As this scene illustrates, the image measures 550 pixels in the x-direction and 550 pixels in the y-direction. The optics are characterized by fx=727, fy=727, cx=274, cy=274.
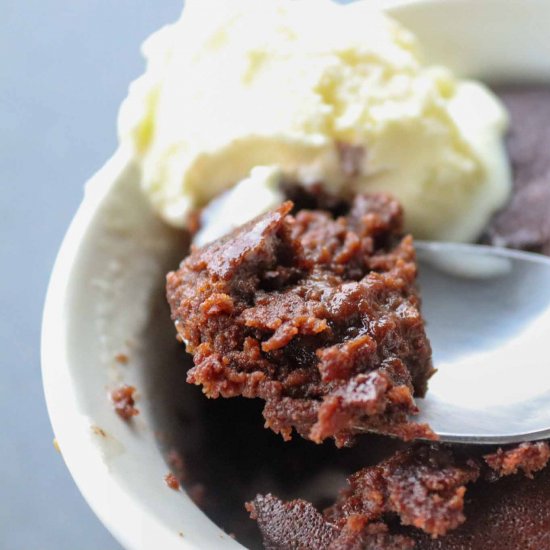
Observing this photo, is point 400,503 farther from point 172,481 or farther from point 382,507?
point 172,481

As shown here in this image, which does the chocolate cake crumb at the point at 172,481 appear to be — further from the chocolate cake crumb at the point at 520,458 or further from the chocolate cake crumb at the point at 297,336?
the chocolate cake crumb at the point at 520,458

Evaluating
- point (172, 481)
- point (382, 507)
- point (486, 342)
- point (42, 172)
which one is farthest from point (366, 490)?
point (42, 172)

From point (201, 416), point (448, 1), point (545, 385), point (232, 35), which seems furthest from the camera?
point (448, 1)

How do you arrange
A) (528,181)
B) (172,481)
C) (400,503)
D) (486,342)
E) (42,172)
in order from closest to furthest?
1. (400,503)
2. (172,481)
3. (486,342)
4. (528,181)
5. (42,172)

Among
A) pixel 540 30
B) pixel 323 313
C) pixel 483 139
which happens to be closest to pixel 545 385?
pixel 323 313

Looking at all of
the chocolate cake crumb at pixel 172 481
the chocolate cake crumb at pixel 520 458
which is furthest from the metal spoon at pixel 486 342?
the chocolate cake crumb at pixel 172 481

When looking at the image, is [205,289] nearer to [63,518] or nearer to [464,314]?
[464,314]
